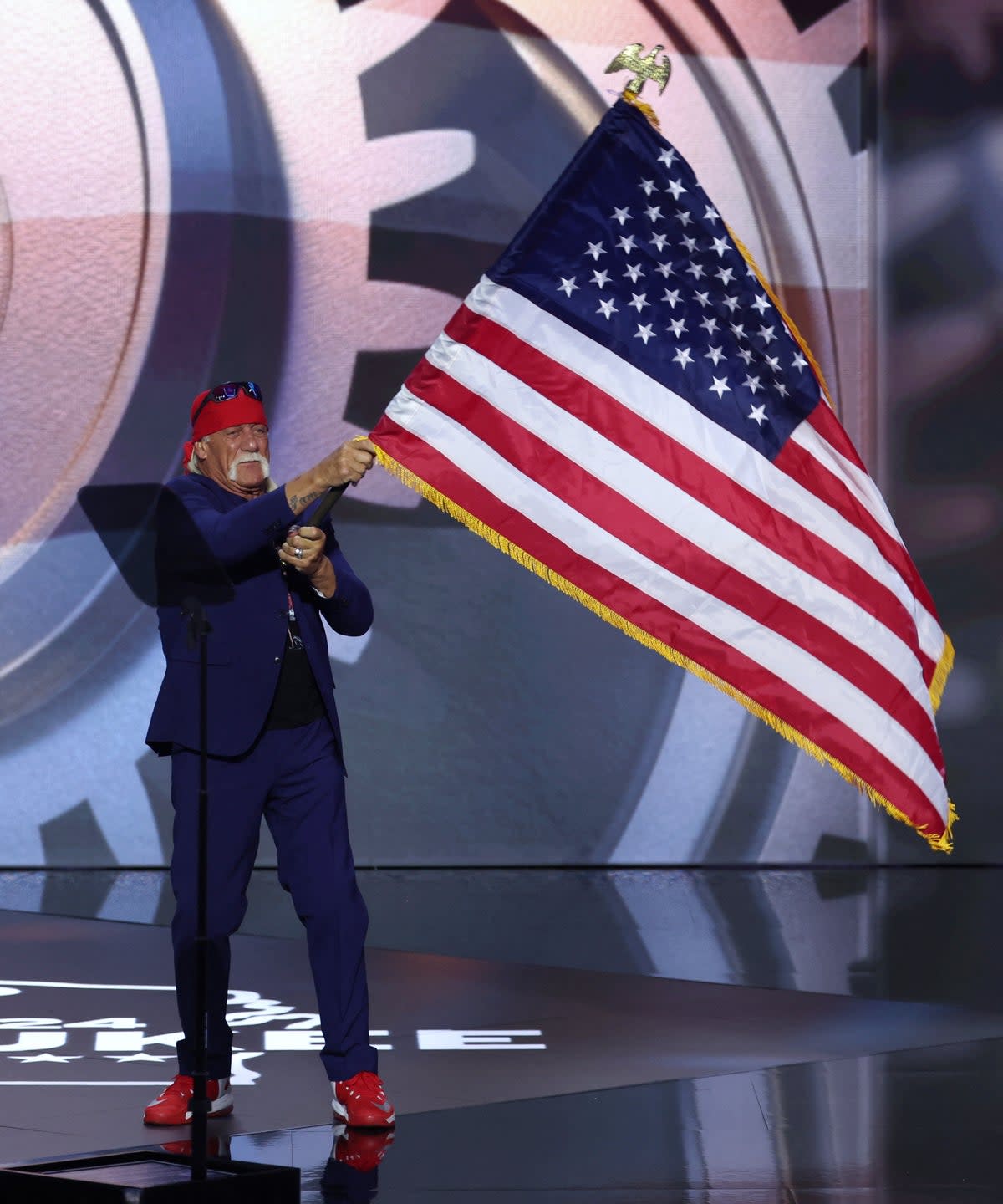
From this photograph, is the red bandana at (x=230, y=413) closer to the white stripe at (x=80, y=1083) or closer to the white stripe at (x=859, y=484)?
the white stripe at (x=859, y=484)

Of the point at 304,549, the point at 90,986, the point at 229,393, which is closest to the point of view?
the point at 304,549

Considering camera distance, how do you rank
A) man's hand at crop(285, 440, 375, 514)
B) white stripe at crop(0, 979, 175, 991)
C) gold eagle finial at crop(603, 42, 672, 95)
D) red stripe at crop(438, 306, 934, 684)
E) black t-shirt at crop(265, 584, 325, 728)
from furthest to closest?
white stripe at crop(0, 979, 175, 991) < black t-shirt at crop(265, 584, 325, 728) < red stripe at crop(438, 306, 934, 684) < gold eagle finial at crop(603, 42, 672, 95) < man's hand at crop(285, 440, 375, 514)

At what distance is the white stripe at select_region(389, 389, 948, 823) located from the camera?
3.46 meters

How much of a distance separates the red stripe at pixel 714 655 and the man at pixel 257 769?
1.11 ft

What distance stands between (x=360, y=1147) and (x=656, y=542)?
46.1 inches

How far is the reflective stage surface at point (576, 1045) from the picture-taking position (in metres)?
3.27

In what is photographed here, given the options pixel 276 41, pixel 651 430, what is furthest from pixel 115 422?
pixel 651 430

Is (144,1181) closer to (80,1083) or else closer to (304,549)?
(304,549)

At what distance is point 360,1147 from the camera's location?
3379 millimetres

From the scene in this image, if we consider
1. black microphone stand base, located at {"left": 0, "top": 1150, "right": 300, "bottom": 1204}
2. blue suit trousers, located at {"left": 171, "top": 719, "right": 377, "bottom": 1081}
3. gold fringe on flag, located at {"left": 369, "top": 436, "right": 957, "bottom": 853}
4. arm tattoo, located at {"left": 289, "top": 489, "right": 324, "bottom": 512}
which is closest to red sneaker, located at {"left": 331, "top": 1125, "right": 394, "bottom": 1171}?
blue suit trousers, located at {"left": 171, "top": 719, "right": 377, "bottom": 1081}

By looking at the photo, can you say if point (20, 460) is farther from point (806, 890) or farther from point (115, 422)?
point (806, 890)

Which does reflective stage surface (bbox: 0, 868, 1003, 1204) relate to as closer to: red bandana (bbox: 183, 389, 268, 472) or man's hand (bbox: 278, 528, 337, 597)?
man's hand (bbox: 278, 528, 337, 597)

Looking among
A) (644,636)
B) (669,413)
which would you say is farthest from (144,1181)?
(669,413)

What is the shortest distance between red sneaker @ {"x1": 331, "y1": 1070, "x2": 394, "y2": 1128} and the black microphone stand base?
0.61 meters
